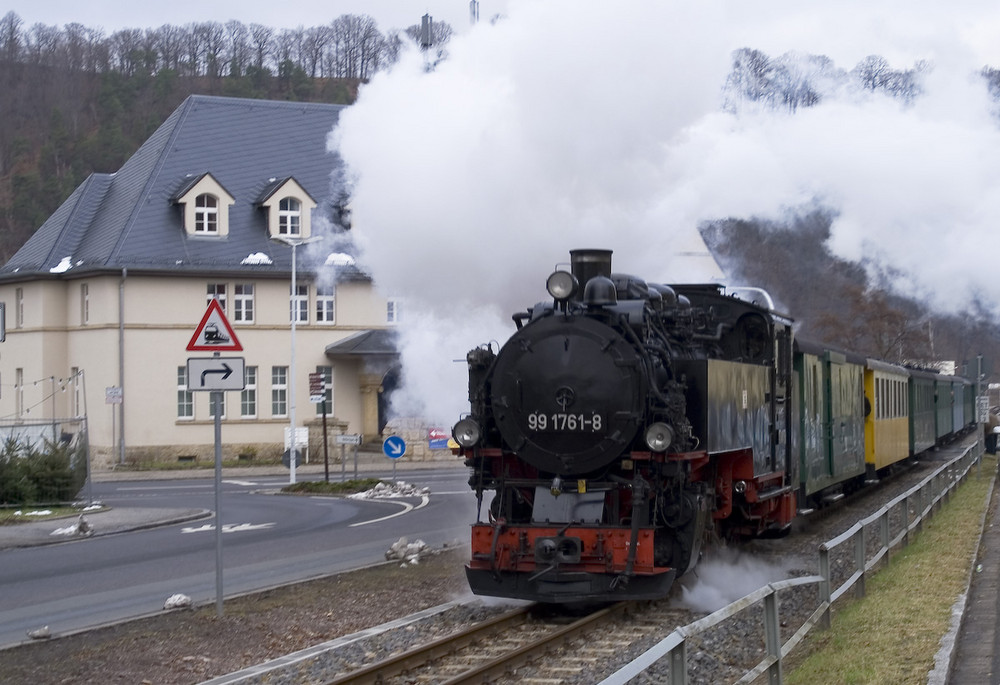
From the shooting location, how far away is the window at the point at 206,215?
40562 mm

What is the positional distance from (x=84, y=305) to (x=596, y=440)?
33.0 m

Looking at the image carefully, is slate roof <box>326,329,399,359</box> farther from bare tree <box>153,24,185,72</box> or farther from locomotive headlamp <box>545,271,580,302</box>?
bare tree <box>153,24,185,72</box>

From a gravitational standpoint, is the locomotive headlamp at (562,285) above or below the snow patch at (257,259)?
below

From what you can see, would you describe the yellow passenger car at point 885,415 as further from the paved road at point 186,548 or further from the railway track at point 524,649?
the railway track at point 524,649

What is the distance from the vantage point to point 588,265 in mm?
12008

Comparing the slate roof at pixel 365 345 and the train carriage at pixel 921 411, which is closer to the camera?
the train carriage at pixel 921 411

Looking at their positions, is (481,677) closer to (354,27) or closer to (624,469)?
(624,469)

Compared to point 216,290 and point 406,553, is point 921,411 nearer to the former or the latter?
point 406,553

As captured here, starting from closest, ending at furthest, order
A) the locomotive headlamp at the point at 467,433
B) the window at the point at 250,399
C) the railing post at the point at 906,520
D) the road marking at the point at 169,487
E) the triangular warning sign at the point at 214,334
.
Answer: the locomotive headlamp at the point at 467,433 → the triangular warning sign at the point at 214,334 → the railing post at the point at 906,520 → the road marking at the point at 169,487 → the window at the point at 250,399

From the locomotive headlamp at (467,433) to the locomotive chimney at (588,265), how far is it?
1779 mm

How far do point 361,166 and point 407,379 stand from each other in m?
3.98

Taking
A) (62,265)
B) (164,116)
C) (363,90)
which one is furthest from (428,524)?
(164,116)

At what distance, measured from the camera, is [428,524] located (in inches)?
781

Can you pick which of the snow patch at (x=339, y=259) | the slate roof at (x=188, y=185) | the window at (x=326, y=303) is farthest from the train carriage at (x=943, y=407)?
the window at (x=326, y=303)
